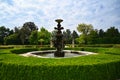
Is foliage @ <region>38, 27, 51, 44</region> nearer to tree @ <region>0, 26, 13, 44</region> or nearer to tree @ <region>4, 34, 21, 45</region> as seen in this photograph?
tree @ <region>4, 34, 21, 45</region>

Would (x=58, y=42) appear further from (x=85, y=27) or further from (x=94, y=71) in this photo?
(x=85, y=27)

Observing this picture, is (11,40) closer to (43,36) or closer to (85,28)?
(43,36)

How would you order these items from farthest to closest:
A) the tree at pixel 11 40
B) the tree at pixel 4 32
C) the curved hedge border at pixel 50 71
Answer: the tree at pixel 4 32
the tree at pixel 11 40
the curved hedge border at pixel 50 71

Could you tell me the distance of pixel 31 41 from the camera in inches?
2078

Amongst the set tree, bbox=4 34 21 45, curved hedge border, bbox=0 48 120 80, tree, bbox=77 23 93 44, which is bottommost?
curved hedge border, bbox=0 48 120 80

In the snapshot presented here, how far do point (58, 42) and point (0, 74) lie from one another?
30.0ft

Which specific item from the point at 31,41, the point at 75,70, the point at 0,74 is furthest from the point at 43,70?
the point at 31,41

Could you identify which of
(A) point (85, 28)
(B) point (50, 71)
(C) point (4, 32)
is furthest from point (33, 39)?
(B) point (50, 71)

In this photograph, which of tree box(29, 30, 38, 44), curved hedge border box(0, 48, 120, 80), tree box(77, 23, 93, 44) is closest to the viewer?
curved hedge border box(0, 48, 120, 80)

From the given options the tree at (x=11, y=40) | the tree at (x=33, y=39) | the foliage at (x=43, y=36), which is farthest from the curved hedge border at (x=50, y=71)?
the tree at (x=11, y=40)

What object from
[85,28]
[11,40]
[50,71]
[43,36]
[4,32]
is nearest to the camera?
[50,71]

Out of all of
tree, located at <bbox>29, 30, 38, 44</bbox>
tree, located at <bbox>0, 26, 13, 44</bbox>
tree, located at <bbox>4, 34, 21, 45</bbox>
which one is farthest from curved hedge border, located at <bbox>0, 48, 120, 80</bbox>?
tree, located at <bbox>0, 26, 13, 44</bbox>

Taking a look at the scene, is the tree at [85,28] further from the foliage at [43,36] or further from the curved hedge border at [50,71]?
the curved hedge border at [50,71]

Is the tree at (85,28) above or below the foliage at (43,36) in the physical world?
above
